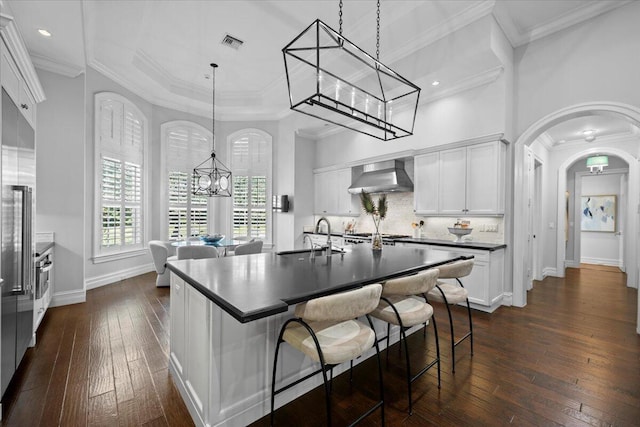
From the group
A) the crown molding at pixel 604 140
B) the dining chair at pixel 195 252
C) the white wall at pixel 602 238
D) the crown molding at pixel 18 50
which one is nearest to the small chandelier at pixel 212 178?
the dining chair at pixel 195 252

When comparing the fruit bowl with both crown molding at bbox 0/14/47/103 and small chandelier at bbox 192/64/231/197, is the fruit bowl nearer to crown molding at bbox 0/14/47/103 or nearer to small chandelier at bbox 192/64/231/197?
small chandelier at bbox 192/64/231/197

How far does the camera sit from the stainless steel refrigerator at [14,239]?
1873mm

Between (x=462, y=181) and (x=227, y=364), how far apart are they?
13.2ft

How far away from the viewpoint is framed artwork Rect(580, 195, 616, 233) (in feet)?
24.7

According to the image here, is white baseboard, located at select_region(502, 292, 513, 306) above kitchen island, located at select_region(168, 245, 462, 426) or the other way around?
the other way around

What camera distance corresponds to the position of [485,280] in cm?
375

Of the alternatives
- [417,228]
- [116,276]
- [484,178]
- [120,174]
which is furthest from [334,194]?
[116,276]

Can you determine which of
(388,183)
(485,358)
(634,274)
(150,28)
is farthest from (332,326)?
(634,274)

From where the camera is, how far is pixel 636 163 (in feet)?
17.5

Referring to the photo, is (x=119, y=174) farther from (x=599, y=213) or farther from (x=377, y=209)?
(x=599, y=213)

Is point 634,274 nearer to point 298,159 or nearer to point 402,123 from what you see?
point 402,123

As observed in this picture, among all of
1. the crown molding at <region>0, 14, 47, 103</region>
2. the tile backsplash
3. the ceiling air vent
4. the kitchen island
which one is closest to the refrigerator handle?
the crown molding at <region>0, 14, 47, 103</region>

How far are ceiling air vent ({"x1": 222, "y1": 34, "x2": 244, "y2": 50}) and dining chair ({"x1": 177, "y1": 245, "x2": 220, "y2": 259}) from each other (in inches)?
126

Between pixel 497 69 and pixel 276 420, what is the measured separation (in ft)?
15.4
